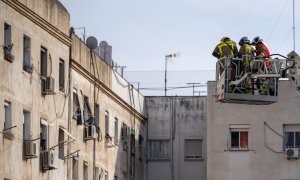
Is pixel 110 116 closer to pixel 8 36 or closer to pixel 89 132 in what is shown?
pixel 89 132

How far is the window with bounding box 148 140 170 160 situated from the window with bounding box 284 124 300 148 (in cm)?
842

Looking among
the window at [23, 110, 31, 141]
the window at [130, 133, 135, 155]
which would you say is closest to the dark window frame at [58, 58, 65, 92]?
the window at [23, 110, 31, 141]

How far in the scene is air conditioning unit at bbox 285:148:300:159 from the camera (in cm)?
6325

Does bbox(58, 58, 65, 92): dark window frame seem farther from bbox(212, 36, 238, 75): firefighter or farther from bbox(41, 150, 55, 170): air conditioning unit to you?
bbox(212, 36, 238, 75): firefighter

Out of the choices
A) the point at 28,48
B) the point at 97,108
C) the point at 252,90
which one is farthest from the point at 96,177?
the point at 252,90

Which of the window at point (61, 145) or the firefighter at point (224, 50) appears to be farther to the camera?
the window at point (61, 145)

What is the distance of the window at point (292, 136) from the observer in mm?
64125

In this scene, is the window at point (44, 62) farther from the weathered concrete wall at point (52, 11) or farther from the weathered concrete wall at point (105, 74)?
the weathered concrete wall at point (105, 74)

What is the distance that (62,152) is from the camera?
5338 centimetres

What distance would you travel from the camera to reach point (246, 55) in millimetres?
43125

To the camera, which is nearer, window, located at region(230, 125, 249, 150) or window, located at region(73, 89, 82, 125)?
window, located at region(73, 89, 82, 125)

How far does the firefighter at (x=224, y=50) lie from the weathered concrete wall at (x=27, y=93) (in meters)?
7.65

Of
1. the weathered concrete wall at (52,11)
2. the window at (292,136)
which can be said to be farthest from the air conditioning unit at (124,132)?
the weathered concrete wall at (52,11)

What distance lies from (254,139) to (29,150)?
18414 mm
